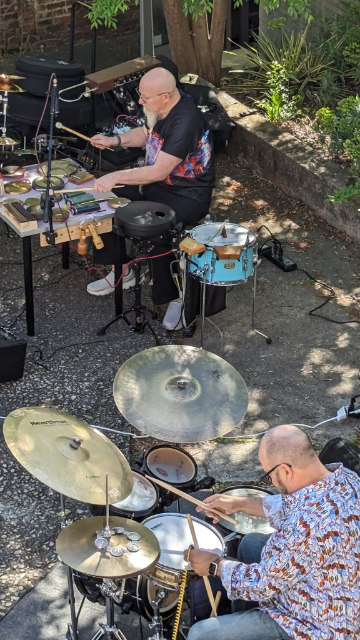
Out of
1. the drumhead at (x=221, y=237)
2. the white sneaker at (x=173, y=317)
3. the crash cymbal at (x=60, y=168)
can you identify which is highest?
the crash cymbal at (x=60, y=168)

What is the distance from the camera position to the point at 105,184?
611 centimetres

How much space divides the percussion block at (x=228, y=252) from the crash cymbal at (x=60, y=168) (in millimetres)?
1528

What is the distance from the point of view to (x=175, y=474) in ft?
14.6

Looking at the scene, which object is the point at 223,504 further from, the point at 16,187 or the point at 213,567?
the point at 16,187

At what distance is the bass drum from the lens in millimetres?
3783

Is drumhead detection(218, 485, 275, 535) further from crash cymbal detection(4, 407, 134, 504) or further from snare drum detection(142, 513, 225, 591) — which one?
crash cymbal detection(4, 407, 134, 504)

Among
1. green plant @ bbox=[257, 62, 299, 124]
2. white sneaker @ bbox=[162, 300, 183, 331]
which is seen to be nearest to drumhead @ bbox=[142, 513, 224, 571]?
white sneaker @ bbox=[162, 300, 183, 331]

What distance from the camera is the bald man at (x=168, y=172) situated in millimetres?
6137

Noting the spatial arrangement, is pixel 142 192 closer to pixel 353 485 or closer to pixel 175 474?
pixel 175 474

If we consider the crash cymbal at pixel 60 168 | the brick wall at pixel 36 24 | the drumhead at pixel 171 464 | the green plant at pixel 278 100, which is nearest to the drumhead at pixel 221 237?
the crash cymbal at pixel 60 168

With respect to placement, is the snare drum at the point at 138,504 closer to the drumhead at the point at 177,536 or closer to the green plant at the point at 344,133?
the drumhead at the point at 177,536

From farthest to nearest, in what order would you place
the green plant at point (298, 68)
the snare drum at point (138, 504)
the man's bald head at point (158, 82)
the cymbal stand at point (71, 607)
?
1. the green plant at point (298, 68)
2. the man's bald head at point (158, 82)
3. the snare drum at point (138, 504)
4. the cymbal stand at point (71, 607)

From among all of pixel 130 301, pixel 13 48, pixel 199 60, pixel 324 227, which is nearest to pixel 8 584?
pixel 130 301

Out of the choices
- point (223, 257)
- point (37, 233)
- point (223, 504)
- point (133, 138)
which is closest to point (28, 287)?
point (37, 233)
